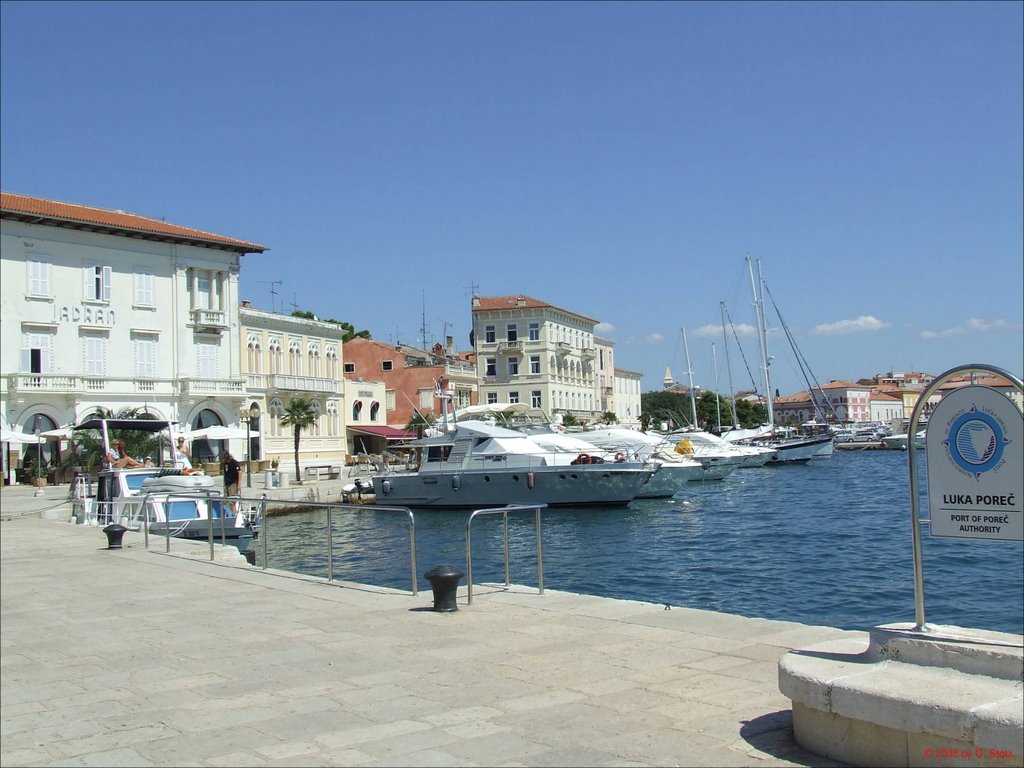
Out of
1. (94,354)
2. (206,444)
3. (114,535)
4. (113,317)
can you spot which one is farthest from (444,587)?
(206,444)

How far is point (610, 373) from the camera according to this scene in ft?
355

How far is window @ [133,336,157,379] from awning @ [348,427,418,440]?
1670cm

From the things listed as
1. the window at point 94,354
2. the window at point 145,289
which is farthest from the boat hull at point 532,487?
the window at point 145,289

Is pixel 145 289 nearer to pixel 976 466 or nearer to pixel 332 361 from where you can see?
pixel 332 361

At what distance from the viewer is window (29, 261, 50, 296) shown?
4819 cm

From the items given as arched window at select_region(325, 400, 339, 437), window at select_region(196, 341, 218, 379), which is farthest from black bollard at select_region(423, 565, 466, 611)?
arched window at select_region(325, 400, 339, 437)

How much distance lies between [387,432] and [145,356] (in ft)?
65.8

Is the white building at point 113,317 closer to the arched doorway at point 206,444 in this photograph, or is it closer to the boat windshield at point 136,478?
the arched doorway at point 206,444

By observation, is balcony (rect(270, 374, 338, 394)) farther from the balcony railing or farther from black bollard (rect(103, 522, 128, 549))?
black bollard (rect(103, 522, 128, 549))

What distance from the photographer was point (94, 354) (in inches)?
1981

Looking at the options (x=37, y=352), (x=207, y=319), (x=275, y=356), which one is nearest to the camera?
(x=37, y=352)

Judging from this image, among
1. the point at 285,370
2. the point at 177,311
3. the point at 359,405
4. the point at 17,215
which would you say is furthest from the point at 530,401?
the point at 17,215

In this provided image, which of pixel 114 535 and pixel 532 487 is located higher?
pixel 114 535

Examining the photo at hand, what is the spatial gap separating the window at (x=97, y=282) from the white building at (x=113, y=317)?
53mm
